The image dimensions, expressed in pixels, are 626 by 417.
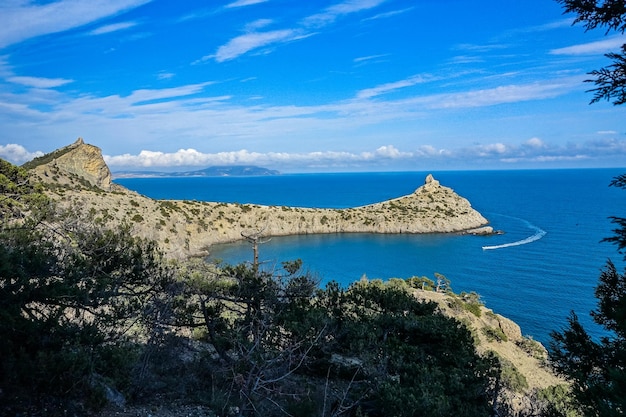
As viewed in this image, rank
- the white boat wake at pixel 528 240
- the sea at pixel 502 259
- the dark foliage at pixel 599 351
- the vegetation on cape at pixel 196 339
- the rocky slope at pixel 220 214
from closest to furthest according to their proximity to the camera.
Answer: the dark foliage at pixel 599 351, the vegetation on cape at pixel 196 339, the sea at pixel 502 259, the rocky slope at pixel 220 214, the white boat wake at pixel 528 240

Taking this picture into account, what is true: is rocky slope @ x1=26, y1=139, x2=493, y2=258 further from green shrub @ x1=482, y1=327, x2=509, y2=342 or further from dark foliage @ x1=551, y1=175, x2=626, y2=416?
dark foliage @ x1=551, y1=175, x2=626, y2=416

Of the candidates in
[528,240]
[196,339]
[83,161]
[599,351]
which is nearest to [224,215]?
[83,161]

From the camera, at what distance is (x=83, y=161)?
87562mm

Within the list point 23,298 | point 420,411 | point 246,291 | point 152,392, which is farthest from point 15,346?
point 420,411

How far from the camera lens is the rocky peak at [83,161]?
8400 cm

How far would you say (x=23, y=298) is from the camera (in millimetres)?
8367

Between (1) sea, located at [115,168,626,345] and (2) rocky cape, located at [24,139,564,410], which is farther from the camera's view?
(2) rocky cape, located at [24,139,564,410]

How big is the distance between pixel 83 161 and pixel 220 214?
36.8 metres

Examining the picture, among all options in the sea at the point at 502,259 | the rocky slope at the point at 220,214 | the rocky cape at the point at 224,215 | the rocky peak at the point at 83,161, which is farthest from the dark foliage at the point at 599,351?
the rocky peak at the point at 83,161

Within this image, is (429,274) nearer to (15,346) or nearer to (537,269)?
(537,269)

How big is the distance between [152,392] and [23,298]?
3711 mm

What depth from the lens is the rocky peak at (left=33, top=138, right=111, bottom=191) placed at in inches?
3307

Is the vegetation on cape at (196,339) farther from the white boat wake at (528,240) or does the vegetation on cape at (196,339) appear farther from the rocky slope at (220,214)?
the white boat wake at (528,240)

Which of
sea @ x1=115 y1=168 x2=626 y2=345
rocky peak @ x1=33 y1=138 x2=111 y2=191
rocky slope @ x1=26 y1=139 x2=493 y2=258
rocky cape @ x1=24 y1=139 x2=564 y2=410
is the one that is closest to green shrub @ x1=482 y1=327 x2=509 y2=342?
rocky cape @ x1=24 y1=139 x2=564 y2=410
